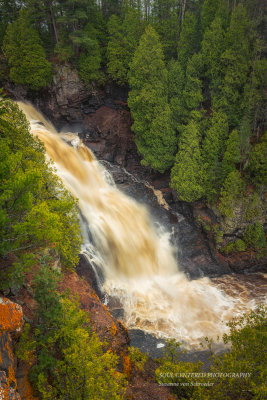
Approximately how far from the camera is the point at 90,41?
98.2ft

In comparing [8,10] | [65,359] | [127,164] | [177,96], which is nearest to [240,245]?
[127,164]

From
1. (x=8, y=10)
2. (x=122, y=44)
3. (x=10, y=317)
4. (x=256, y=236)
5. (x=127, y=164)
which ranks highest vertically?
(x=8, y=10)

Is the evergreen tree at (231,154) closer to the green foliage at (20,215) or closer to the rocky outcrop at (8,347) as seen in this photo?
the green foliage at (20,215)

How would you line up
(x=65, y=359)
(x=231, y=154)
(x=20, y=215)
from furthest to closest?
(x=231, y=154)
(x=20, y=215)
(x=65, y=359)

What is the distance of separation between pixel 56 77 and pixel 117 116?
8457mm

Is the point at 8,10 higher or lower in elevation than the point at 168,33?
higher

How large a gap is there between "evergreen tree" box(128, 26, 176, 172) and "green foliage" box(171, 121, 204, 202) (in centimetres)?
202

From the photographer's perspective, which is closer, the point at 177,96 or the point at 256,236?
the point at 256,236

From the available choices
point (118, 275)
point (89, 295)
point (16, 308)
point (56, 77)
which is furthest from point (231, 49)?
point (16, 308)

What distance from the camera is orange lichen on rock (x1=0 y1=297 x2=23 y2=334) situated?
8.32 metres

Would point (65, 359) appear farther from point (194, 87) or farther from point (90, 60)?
point (90, 60)

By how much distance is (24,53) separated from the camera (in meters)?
28.5

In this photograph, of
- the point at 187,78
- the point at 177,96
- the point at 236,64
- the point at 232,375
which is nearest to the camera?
the point at 232,375

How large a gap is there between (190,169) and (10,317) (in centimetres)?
2071
